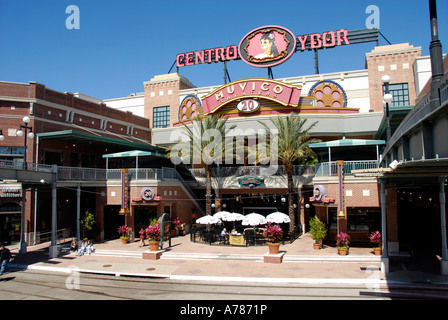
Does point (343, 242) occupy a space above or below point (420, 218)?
below

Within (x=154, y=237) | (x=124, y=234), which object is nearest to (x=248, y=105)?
(x=124, y=234)

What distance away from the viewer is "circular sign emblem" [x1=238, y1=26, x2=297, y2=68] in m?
41.5

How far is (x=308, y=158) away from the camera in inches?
1331

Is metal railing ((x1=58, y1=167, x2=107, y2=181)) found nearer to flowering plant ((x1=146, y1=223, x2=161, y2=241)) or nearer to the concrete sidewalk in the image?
the concrete sidewalk

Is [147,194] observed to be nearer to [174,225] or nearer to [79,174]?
[174,225]

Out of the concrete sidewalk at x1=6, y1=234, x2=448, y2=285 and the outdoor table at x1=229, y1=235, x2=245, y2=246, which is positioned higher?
the outdoor table at x1=229, y1=235, x2=245, y2=246

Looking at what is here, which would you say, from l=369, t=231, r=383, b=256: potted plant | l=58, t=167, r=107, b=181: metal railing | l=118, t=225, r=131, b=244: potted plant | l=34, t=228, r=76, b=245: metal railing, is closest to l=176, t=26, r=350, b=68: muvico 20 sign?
l=58, t=167, r=107, b=181: metal railing

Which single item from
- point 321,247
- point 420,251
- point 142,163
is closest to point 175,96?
point 142,163

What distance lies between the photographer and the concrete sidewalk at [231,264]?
58.3 ft

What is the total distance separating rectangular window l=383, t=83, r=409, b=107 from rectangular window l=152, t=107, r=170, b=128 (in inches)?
1074

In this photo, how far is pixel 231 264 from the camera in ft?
71.3

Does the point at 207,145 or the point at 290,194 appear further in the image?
the point at 207,145

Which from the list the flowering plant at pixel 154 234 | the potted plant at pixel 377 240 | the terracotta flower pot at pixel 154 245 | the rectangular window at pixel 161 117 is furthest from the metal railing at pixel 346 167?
the rectangular window at pixel 161 117

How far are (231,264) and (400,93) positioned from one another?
28138 millimetres
